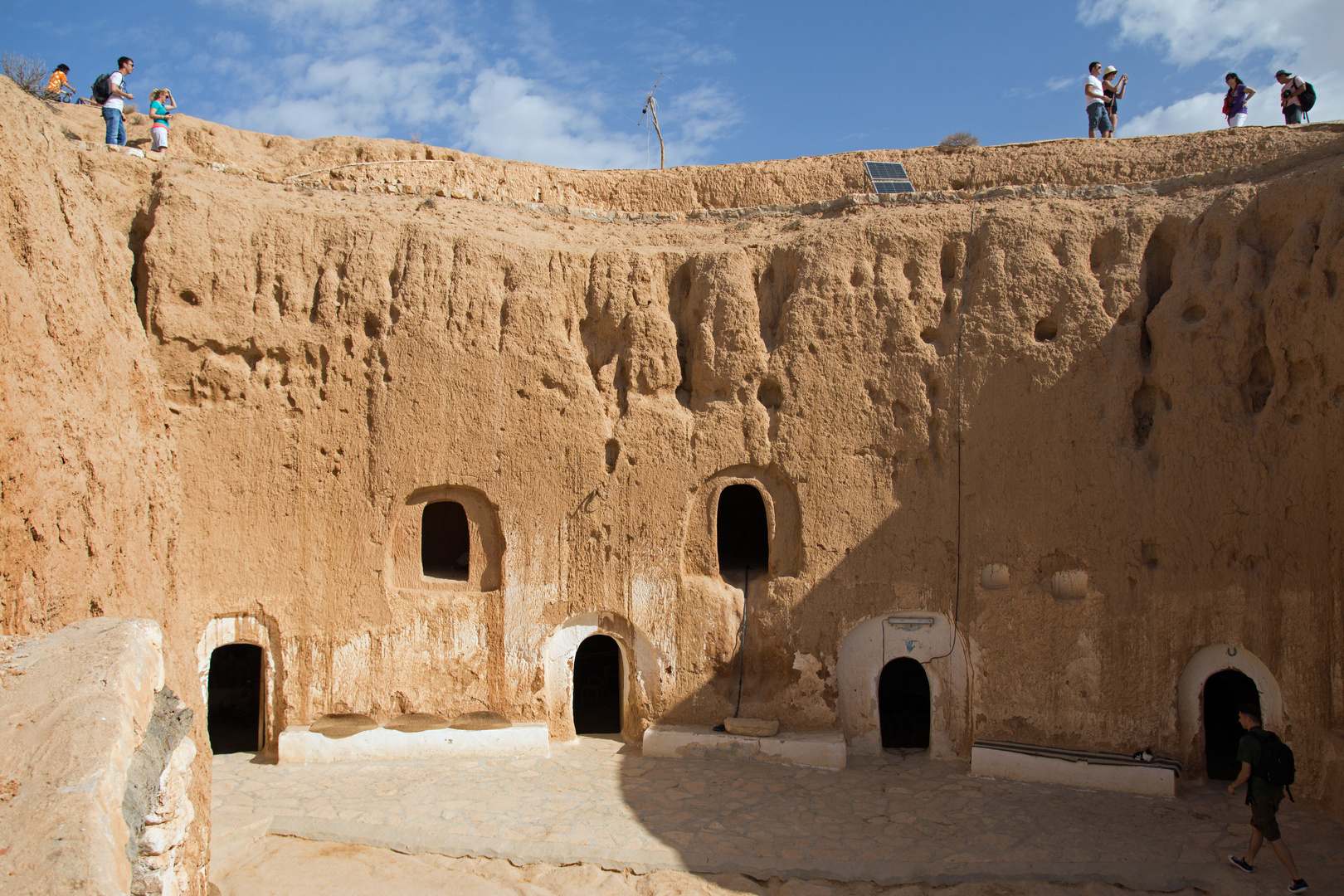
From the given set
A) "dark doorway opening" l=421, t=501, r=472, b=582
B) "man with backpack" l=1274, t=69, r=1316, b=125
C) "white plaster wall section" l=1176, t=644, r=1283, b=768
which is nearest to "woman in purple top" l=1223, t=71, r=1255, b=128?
"man with backpack" l=1274, t=69, r=1316, b=125

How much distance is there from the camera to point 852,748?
35.0 feet

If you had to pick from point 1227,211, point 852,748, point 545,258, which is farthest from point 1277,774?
point 545,258

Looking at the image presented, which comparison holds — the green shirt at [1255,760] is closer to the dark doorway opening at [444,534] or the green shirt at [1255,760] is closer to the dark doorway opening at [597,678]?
the dark doorway opening at [597,678]

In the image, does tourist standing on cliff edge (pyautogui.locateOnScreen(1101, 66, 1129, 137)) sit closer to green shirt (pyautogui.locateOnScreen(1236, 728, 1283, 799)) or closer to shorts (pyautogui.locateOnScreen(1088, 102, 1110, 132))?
shorts (pyautogui.locateOnScreen(1088, 102, 1110, 132))

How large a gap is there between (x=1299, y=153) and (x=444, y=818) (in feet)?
39.3

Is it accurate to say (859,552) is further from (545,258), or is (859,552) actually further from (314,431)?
(314,431)

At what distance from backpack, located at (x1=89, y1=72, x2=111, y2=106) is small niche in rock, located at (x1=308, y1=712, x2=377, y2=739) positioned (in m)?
8.53

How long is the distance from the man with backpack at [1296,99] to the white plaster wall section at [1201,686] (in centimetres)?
737

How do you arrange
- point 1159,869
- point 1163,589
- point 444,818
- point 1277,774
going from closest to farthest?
point 1277,774 < point 1159,869 < point 444,818 < point 1163,589

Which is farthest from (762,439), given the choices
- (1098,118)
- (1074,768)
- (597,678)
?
(1098,118)

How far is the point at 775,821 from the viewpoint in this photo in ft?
28.9

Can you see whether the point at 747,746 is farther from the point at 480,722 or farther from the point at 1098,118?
the point at 1098,118

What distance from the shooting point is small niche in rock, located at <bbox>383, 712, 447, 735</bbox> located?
10.4 meters

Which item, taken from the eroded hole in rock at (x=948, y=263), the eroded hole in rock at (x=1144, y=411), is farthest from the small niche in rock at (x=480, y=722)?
the eroded hole in rock at (x=1144, y=411)
